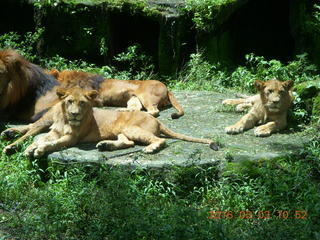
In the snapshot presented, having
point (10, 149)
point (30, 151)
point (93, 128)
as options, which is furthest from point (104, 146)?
point (10, 149)

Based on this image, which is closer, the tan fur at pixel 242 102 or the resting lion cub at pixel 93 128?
the resting lion cub at pixel 93 128

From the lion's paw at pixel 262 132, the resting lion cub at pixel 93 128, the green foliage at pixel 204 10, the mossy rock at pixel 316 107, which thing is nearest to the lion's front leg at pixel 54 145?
the resting lion cub at pixel 93 128

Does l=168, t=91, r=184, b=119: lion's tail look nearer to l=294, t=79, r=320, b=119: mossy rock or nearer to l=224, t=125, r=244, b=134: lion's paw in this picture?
l=224, t=125, r=244, b=134: lion's paw

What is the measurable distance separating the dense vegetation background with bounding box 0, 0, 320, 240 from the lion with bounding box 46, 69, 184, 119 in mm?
2157

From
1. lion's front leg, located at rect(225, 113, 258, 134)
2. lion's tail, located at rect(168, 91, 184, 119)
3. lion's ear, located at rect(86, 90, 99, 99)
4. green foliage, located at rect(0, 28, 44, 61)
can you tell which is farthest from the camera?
green foliage, located at rect(0, 28, 44, 61)

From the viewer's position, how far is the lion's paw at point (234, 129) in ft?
27.2

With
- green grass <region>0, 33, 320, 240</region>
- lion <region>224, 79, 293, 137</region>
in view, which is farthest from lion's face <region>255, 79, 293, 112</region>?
green grass <region>0, 33, 320, 240</region>

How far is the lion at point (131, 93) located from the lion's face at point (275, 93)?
5.27ft

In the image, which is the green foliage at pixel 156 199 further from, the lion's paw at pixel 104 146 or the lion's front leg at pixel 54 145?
the lion's paw at pixel 104 146

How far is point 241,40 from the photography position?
1509 centimetres

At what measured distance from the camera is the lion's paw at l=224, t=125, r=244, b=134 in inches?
326

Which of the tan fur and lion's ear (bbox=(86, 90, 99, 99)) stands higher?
lion's ear (bbox=(86, 90, 99, 99))

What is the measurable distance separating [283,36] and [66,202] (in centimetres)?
1017

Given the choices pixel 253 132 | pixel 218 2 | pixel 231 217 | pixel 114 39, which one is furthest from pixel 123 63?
pixel 231 217
